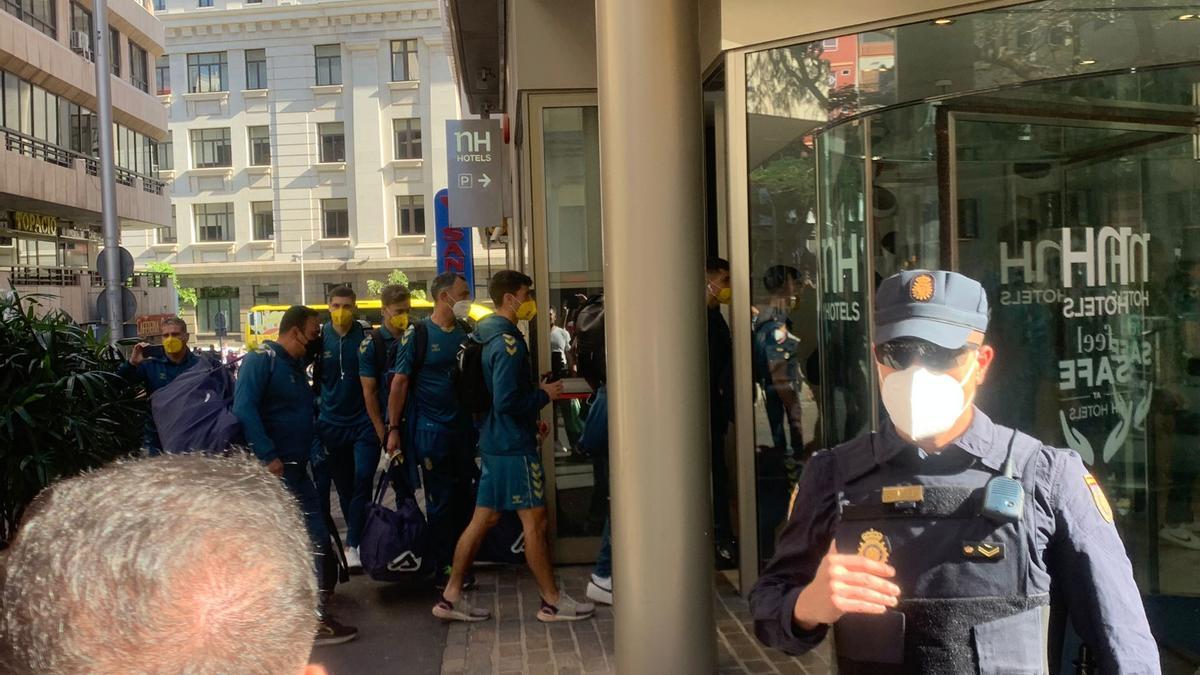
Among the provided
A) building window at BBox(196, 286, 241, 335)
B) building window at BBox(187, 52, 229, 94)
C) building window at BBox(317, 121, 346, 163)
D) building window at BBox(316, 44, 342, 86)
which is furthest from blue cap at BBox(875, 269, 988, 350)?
building window at BBox(187, 52, 229, 94)

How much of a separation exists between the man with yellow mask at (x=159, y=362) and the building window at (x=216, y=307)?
47.3 metres

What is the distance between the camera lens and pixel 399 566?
20.9ft

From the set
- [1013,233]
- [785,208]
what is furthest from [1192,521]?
[785,208]

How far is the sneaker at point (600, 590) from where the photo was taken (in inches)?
243

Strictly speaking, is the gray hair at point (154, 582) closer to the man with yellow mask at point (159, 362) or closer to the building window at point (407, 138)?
the man with yellow mask at point (159, 362)

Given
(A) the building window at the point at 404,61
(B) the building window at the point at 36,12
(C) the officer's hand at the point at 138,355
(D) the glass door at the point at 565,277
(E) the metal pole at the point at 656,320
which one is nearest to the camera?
(E) the metal pole at the point at 656,320

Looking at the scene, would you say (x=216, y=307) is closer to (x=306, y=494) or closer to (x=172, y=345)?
(x=172, y=345)

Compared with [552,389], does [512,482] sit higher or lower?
lower

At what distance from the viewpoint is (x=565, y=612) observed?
6.12 m

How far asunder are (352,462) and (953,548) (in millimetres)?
5714

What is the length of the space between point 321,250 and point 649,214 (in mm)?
51134

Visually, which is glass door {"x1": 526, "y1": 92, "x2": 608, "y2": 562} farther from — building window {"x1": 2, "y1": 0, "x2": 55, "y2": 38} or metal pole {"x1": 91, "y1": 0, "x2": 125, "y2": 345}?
building window {"x1": 2, "y1": 0, "x2": 55, "y2": 38}

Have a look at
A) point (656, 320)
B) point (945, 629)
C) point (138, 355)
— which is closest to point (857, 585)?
point (945, 629)

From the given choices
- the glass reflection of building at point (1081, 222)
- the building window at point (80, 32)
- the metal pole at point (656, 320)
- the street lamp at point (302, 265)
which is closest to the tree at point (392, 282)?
the street lamp at point (302, 265)
